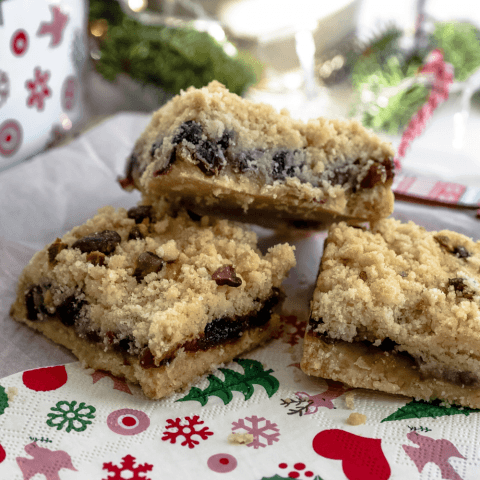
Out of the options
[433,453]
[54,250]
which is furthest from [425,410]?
[54,250]

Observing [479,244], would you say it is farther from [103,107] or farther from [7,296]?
[103,107]

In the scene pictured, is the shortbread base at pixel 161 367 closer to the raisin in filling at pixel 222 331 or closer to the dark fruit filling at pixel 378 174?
the raisin in filling at pixel 222 331

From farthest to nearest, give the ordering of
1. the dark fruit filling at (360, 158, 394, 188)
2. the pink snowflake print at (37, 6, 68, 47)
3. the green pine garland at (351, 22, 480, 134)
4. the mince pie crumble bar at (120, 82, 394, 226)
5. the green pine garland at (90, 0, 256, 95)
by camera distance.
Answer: the green pine garland at (90, 0, 256, 95) → the green pine garland at (351, 22, 480, 134) → the pink snowflake print at (37, 6, 68, 47) → the dark fruit filling at (360, 158, 394, 188) → the mince pie crumble bar at (120, 82, 394, 226)

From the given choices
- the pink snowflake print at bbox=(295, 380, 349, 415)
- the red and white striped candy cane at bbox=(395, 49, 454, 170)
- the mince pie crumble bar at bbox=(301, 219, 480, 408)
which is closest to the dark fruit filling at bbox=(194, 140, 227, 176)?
the mince pie crumble bar at bbox=(301, 219, 480, 408)

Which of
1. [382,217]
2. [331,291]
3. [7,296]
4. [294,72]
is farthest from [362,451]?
[294,72]

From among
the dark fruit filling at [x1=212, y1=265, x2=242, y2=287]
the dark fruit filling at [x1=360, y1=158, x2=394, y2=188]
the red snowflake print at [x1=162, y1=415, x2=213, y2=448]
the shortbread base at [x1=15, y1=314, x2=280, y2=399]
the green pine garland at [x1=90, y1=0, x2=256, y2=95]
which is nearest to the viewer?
the red snowflake print at [x1=162, y1=415, x2=213, y2=448]

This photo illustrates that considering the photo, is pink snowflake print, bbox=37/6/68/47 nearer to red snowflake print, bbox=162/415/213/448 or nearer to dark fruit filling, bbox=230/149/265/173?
dark fruit filling, bbox=230/149/265/173

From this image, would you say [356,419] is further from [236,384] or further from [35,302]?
[35,302]
